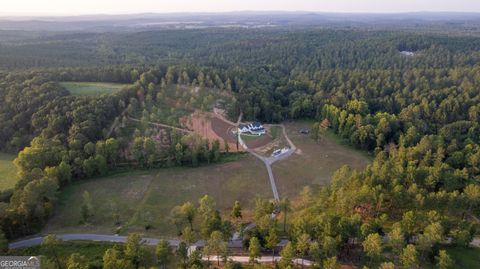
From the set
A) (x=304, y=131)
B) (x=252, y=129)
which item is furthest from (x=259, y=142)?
(x=304, y=131)

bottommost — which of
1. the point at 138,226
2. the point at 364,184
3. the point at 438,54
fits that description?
the point at 138,226

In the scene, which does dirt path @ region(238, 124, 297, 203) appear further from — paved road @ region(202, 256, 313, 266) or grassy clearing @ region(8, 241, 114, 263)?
grassy clearing @ region(8, 241, 114, 263)

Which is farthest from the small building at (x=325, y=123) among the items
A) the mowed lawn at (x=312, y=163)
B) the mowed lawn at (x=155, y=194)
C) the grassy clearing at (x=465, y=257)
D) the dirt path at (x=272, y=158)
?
the grassy clearing at (x=465, y=257)

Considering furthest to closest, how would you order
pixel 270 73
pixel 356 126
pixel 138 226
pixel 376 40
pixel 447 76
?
pixel 376 40 < pixel 270 73 < pixel 447 76 < pixel 356 126 < pixel 138 226

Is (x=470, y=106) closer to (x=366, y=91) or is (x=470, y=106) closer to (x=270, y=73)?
(x=366, y=91)

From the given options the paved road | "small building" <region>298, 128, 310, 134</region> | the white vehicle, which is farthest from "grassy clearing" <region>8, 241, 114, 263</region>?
"small building" <region>298, 128, 310, 134</region>

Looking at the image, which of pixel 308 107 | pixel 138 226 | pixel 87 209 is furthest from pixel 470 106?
pixel 87 209

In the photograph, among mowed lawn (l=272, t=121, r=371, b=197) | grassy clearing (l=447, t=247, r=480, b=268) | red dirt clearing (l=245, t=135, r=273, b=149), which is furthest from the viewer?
red dirt clearing (l=245, t=135, r=273, b=149)
